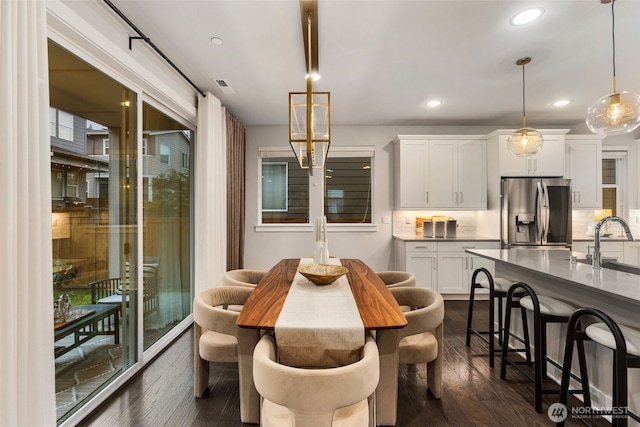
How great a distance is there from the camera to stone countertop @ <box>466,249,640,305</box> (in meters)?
1.61

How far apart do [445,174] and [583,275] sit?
2822mm

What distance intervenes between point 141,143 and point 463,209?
4230 mm

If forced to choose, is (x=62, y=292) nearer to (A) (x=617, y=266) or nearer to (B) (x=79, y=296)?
(B) (x=79, y=296)

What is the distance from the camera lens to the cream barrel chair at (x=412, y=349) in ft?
5.80

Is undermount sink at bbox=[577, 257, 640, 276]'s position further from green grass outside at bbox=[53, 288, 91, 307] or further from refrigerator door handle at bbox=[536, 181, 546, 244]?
green grass outside at bbox=[53, 288, 91, 307]

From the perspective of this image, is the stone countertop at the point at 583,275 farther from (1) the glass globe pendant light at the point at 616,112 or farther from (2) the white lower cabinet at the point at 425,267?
(2) the white lower cabinet at the point at 425,267

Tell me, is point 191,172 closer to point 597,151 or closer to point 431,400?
point 431,400

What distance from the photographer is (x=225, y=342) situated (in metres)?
2.03

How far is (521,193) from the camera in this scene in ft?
14.3

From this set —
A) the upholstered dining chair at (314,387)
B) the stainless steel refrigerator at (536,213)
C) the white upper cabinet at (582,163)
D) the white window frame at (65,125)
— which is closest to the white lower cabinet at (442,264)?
the stainless steel refrigerator at (536,213)

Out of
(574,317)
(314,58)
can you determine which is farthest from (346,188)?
(574,317)

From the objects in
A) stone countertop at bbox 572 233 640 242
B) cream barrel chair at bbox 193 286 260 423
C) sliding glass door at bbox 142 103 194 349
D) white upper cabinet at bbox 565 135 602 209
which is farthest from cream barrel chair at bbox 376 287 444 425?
white upper cabinet at bbox 565 135 602 209

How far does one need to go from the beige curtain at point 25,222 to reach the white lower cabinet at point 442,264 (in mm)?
3923

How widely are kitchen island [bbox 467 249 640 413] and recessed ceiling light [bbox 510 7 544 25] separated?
180 centimetres
